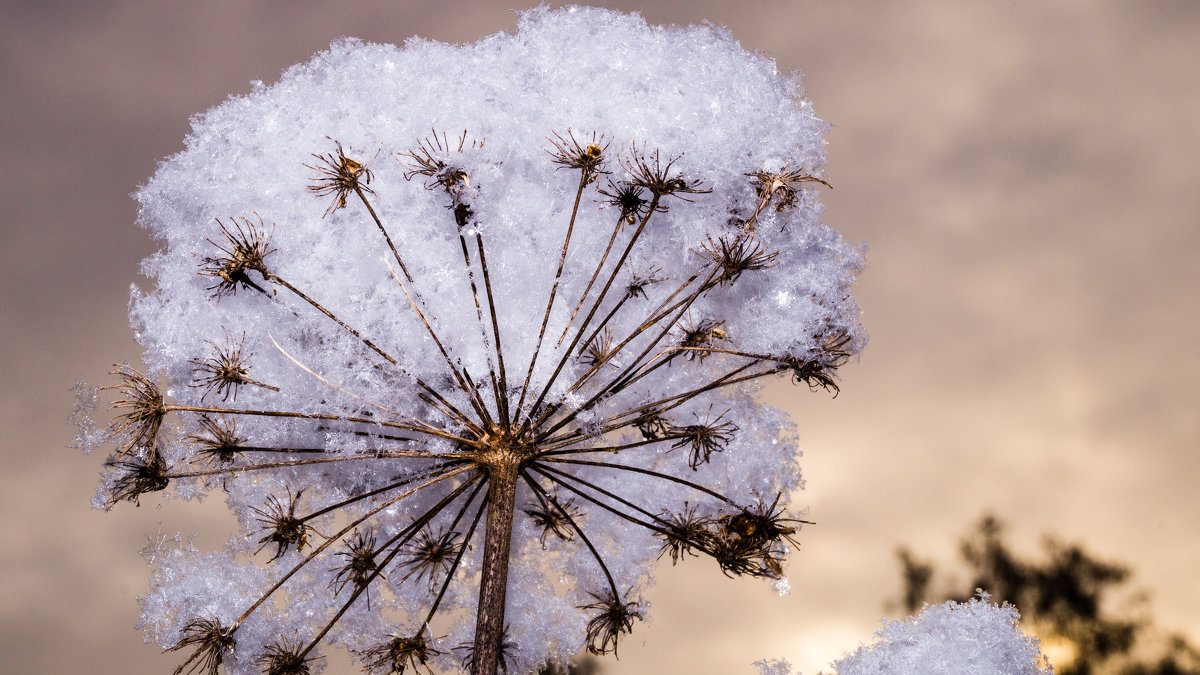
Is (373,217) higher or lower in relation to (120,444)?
higher

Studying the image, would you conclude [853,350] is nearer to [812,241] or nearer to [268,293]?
[812,241]

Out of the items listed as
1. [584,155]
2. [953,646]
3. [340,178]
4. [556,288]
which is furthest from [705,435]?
[340,178]

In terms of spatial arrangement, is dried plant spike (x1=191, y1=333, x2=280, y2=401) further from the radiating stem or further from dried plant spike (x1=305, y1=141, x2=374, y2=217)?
the radiating stem

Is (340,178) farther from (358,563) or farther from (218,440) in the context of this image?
(358,563)

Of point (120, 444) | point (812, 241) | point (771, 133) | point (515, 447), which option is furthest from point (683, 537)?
point (120, 444)

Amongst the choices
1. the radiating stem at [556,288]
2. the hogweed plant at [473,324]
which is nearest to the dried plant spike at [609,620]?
the hogweed plant at [473,324]

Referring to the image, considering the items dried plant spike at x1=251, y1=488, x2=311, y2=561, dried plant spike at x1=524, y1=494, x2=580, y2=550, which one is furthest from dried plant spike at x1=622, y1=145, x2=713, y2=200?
dried plant spike at x1=251, y1=488, x2=311, y2=561
